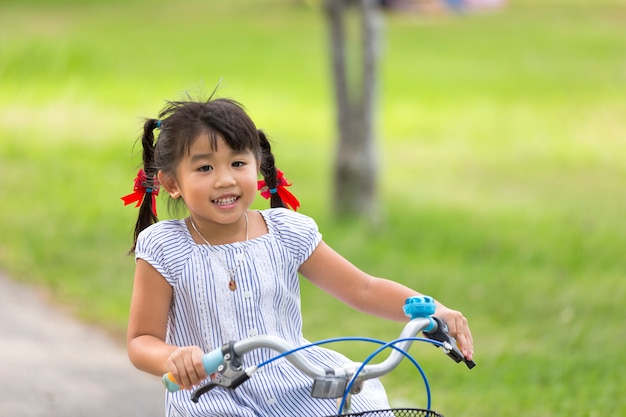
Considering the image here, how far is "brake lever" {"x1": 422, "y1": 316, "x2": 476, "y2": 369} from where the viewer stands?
2.70 m

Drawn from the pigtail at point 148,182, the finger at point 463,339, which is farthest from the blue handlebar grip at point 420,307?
the pigtail at point 148,182

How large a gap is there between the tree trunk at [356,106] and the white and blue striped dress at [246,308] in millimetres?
5112

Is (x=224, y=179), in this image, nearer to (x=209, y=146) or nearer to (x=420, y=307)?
(x=209, y=146)

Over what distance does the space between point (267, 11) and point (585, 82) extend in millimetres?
10701

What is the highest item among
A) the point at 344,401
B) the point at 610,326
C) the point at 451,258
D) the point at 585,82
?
the point at 585,82

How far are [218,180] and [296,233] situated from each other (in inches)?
13.0

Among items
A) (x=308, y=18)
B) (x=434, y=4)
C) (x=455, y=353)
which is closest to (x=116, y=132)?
(x=455, y=353)

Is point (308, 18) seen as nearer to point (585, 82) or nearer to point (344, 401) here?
point (585, 82)

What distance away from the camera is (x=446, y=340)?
2.72 meters

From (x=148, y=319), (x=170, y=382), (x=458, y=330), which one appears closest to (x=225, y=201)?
(x=148, y=319)

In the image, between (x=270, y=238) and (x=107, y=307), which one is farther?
(x=107, y=307)

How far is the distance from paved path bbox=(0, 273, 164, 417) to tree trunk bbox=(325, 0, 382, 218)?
2.62m

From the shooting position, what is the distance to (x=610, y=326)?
605cm

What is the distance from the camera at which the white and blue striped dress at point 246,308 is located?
2.89 m
